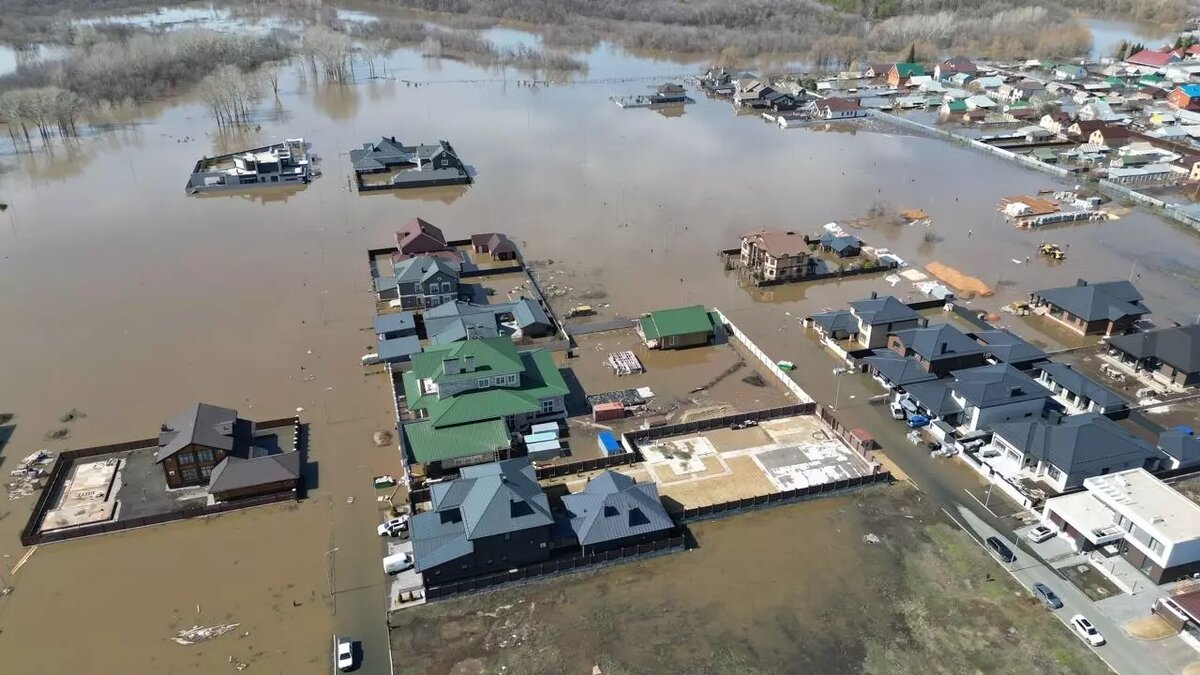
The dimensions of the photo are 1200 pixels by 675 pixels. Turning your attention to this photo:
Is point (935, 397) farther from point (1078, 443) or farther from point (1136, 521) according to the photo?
point (1136, 521)

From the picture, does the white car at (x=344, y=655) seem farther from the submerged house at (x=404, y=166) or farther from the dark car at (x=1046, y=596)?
the submerged house at (x=404, y=166)

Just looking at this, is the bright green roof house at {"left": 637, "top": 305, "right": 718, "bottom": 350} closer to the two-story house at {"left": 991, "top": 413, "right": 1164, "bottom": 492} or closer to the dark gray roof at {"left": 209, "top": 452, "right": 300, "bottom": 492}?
the two-story house at {"left": 991, "top": 413, "right": 1164, "bottom": 492}

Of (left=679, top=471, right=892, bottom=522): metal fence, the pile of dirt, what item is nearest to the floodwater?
the pile of dirt

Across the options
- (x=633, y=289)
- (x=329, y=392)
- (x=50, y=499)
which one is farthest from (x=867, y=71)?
(x=50, y=499)

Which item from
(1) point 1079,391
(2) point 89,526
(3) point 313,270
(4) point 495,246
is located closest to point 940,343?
(1) point 1079,391

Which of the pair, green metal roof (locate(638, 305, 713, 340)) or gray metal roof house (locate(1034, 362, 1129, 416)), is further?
green metal roof (locate(638, 305, 713, 340))

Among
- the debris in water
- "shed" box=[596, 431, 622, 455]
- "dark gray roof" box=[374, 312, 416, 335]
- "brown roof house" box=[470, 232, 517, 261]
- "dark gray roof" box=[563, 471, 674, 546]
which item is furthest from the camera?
"brown roof house" box=[470, 232, 517, 261]

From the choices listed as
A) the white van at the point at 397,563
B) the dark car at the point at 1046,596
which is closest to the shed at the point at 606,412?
the white van at the point at 397,563
